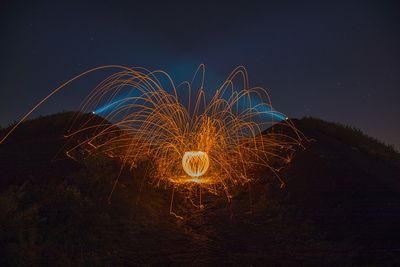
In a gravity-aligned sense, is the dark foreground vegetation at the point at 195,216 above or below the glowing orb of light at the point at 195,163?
below

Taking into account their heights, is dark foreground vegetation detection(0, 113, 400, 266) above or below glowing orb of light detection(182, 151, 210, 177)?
below

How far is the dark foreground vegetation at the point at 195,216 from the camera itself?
36.0 ft

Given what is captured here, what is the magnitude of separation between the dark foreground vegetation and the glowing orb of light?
6.22 ft

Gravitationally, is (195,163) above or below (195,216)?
above

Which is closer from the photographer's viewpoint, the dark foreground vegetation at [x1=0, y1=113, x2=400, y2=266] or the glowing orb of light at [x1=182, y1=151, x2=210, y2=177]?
the dark foreground vegetation at [x1=0, y1=113, x2=400, y2=266]

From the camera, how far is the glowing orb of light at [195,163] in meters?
20.0

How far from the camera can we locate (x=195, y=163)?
67.8 ft

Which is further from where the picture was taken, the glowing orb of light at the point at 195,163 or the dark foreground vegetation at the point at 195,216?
the glowing orb of light at the point at 195,163

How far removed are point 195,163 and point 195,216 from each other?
5134 millimetres

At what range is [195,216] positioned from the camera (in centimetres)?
1575

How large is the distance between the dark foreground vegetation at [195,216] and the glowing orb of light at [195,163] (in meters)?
1.90

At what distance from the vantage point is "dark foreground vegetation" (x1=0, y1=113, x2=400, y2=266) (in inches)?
432

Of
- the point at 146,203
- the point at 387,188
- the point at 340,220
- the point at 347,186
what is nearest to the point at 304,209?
the point at 340,220

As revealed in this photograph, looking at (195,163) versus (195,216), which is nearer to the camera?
(195,216)
